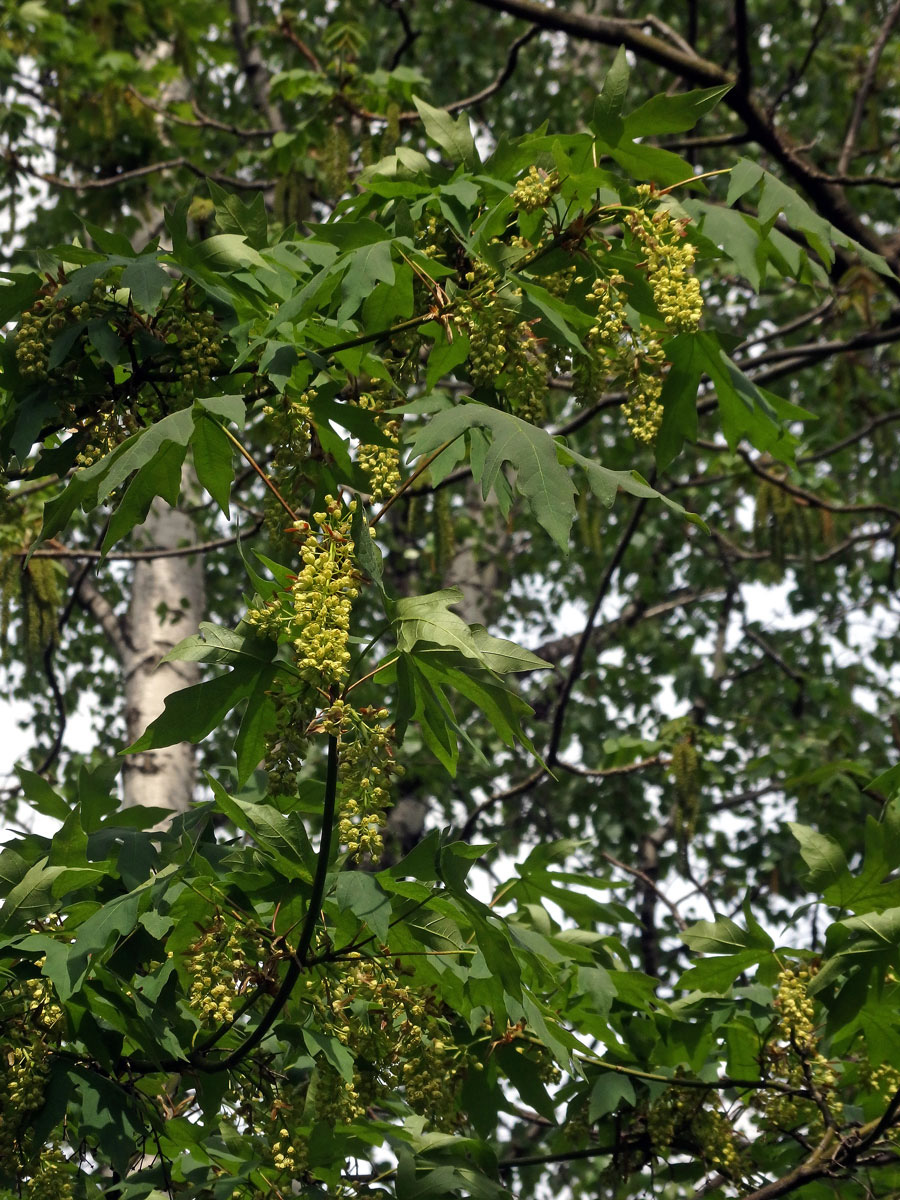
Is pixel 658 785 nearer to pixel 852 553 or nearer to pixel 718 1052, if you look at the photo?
pixel 852 553

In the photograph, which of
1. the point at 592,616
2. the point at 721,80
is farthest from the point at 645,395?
the point at 721,80

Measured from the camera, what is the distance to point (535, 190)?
2.42m

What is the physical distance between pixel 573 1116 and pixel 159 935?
1355mm

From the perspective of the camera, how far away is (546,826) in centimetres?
966

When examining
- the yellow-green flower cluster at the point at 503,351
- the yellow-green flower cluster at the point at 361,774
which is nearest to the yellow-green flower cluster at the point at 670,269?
the yellow-green flower cluster at the point at 503,351

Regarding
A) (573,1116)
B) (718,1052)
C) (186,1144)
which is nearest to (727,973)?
(718,1052)

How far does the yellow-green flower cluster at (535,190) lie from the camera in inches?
95.2

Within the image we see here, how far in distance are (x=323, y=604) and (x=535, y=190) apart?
0.96 metres

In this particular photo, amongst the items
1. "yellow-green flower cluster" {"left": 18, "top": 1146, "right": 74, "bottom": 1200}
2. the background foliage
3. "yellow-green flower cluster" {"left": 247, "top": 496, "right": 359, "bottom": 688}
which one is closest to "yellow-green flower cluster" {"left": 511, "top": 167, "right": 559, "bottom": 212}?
the background foliage

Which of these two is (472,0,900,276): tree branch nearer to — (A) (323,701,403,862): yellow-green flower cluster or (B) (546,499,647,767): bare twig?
(B) (546,499,647,767): bare twig

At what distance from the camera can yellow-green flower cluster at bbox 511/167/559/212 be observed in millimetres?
2418

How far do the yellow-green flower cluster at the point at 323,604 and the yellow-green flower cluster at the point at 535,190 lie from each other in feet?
2.44

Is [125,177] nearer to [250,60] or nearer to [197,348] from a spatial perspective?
[250,60]

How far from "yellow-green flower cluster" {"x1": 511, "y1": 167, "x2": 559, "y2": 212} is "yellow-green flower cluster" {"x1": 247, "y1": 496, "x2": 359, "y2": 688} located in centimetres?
74
